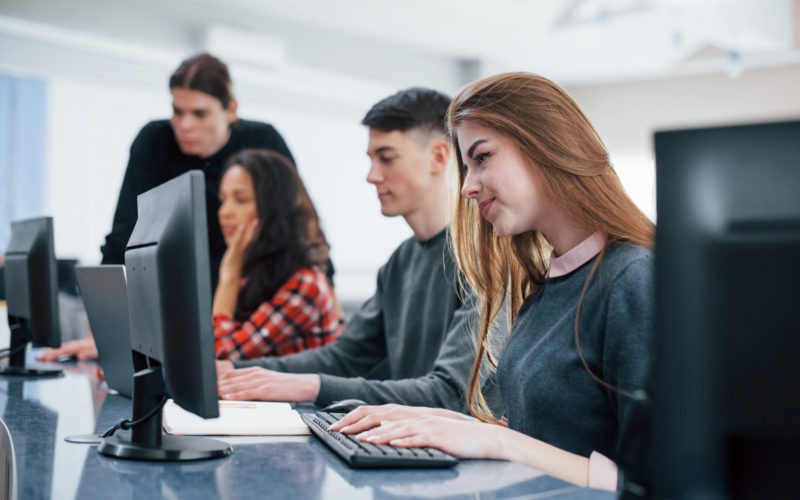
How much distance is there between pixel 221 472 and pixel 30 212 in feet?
13.5

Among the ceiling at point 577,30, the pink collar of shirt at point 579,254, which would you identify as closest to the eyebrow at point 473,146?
the pink collar of shirt at point 579,254

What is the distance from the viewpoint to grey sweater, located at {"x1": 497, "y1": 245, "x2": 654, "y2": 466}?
103 centimetres

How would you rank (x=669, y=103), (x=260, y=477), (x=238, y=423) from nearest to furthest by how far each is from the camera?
(x=260, y=477) < (x=238, y=423) < (x=669, y=103)

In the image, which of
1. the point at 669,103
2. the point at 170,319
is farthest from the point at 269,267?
the point at 669,103

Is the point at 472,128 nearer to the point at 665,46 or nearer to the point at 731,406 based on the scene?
the point at 731,406

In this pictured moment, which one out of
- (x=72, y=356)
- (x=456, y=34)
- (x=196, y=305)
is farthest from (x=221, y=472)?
(x=456, y=34)

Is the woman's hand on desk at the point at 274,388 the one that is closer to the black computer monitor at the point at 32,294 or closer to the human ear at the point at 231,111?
the black computer monitor at the point at 32,294

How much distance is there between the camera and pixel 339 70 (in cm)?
584

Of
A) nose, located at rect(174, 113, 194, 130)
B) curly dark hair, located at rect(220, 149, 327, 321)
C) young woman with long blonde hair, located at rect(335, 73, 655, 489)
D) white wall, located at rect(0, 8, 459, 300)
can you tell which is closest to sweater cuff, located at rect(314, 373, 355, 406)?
young woman with long blonde hair, located at rect(335, 73, 655, 489)

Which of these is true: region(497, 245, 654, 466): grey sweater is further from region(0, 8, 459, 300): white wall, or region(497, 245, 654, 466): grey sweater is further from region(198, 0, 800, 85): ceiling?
region(198, 0, 800, 85): ceiling

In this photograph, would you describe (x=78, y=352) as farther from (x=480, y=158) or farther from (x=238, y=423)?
(x=480, y=158)

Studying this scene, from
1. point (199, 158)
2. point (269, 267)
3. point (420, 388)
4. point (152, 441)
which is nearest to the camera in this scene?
point (152, 441)

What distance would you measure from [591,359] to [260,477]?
458mm

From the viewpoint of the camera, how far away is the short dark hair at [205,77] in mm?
2422
